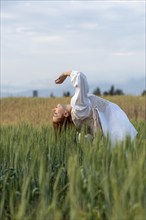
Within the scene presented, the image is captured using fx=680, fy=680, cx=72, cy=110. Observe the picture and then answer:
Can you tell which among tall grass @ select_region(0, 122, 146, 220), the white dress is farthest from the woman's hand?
tall grass @ select_region(0, 122, 146, 220)

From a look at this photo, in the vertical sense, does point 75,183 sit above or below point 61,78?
below

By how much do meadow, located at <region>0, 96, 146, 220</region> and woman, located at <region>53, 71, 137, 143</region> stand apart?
4.1 inches

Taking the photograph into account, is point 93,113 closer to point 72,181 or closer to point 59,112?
point 59,112

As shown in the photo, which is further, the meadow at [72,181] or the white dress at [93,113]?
the white dress at [93,113]

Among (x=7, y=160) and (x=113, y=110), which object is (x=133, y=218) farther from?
(x=113, y=110)

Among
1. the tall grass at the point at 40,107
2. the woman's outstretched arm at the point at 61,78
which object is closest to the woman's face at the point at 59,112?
the woman's outstretched arm at the point at 61,78

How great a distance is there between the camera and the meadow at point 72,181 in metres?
2.06

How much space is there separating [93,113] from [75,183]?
1.80 m

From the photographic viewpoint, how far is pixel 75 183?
2.21 metres

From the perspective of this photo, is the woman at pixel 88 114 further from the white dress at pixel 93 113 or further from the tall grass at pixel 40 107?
the tall grass at pixel 40 107

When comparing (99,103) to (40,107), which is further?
(40,107)

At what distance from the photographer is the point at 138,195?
209cm

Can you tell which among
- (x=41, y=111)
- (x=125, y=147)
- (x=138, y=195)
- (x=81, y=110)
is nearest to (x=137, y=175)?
(x=138, y=195)

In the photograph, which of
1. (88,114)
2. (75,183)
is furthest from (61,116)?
(75,183)
